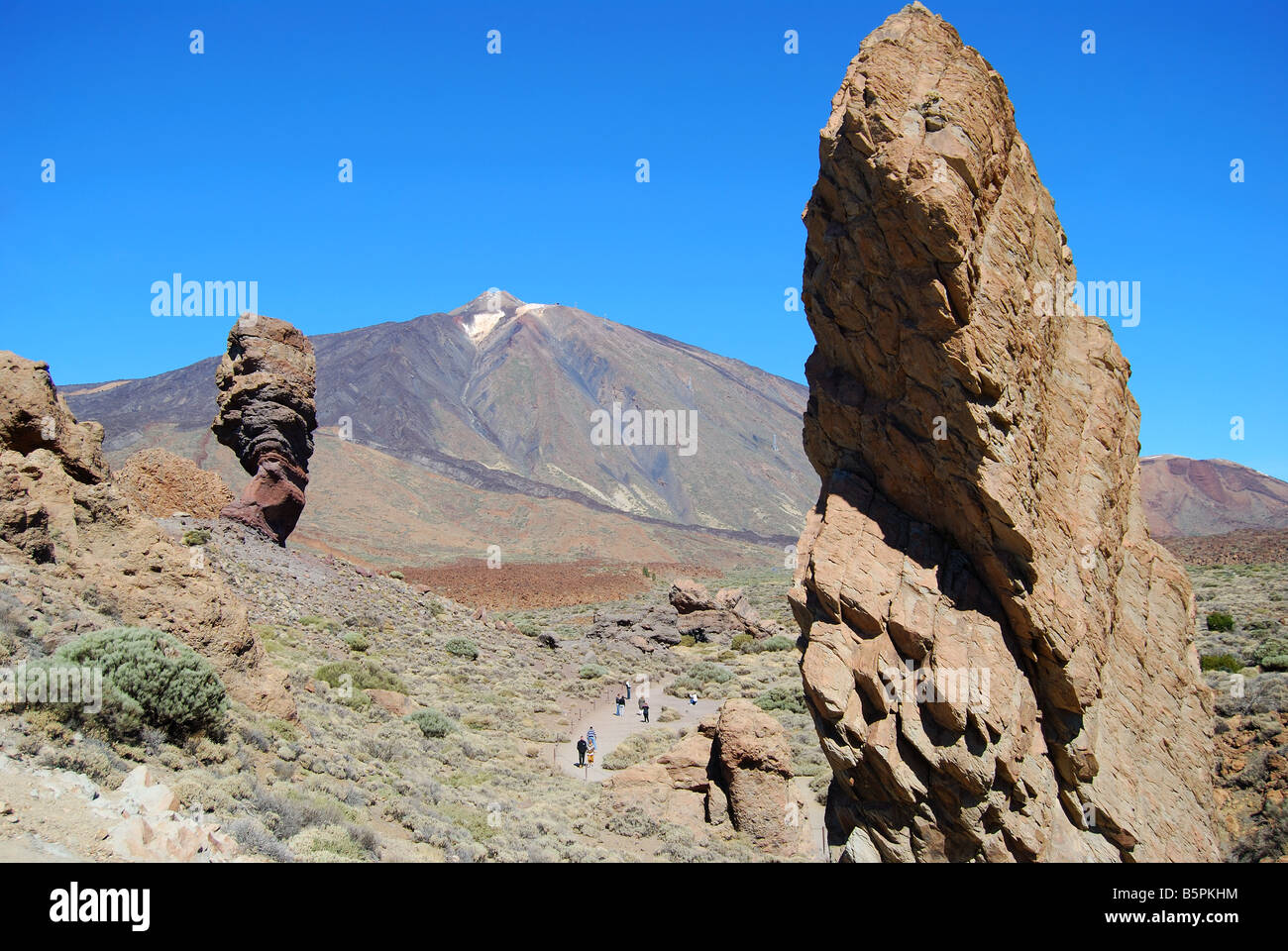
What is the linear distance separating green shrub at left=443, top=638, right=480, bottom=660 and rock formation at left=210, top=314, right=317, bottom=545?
25.1ft

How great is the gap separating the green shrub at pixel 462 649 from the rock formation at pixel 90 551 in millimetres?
16002

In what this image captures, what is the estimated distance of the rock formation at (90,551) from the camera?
9.76 meters

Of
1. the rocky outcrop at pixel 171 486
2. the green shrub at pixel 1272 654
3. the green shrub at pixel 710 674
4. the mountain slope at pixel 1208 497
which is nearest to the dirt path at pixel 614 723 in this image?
the green shrub at pixel 710 674

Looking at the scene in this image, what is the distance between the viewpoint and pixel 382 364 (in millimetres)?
142625

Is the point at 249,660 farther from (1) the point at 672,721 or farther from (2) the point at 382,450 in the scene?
(2) the point at 382,450

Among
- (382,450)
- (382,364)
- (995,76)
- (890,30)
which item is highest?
(382,364)

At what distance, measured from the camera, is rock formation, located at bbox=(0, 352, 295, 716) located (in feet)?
32.0

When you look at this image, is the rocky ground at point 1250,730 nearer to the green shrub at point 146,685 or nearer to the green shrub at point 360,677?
the green shrub at point 146,685

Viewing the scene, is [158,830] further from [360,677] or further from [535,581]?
[535,581]

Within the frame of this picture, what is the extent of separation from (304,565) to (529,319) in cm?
16522

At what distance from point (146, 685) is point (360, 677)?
37.6ft

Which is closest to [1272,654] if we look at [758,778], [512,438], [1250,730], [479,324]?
[1250,730]
